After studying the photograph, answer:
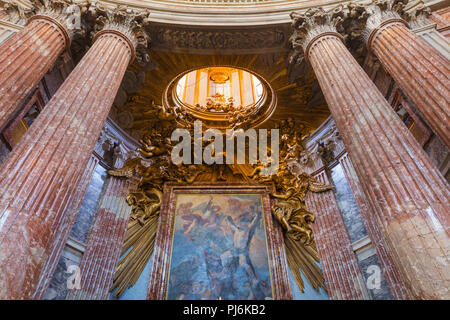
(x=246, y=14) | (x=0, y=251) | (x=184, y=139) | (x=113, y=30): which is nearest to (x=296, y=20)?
(x=246, y=14)

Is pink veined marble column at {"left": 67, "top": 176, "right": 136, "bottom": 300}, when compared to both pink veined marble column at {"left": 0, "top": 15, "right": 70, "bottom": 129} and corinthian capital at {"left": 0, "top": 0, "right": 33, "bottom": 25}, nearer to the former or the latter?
pink veined marble column at {"left": 0, "top": 15, "right": 70, "bottom": 129}

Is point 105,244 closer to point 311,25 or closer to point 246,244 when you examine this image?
point 246,244

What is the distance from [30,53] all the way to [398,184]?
4998 mm

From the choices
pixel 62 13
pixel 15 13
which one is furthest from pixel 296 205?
pixel 15 13

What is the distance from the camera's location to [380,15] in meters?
5.46

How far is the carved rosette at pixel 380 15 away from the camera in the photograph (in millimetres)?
5281

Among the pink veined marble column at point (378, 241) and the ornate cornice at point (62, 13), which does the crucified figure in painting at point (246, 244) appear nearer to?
the pink veined marble column at point (378, 241)

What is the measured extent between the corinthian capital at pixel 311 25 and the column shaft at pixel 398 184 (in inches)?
66.4

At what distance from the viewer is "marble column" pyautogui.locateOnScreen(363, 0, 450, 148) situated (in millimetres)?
3717

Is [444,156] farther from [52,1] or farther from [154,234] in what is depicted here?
[52,1]

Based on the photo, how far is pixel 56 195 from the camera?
309cm

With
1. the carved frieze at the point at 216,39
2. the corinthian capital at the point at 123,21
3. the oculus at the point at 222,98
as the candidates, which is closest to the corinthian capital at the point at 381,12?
the carved frieze at the point at 216,39
